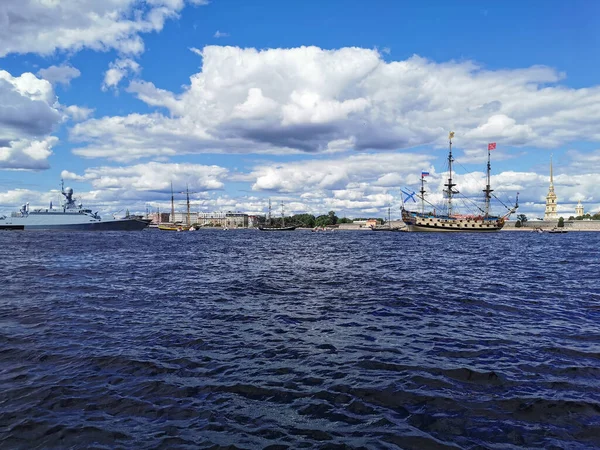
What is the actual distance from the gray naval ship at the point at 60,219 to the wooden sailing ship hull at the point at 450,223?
117 meters

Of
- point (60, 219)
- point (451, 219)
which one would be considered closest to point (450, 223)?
point (451, 219)

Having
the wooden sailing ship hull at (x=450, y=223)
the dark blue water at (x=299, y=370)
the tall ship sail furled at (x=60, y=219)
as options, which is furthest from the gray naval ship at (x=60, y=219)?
A: the dark blue water at (x=299, y=370)

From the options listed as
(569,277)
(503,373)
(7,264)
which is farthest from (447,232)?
(503,373)

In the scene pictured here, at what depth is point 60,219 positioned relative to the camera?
156m

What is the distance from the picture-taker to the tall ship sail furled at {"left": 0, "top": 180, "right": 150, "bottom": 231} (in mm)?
155250

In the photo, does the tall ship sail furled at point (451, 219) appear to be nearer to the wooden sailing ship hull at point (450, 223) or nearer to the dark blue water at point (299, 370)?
the wooden sailing ship hull at point (450, 223)

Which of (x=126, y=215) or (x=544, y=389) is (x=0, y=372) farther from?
(x=126, y=215)

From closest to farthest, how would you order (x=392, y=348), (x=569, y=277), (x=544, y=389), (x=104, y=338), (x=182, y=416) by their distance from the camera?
(x=182, y=416) < (x=544, y=389) < (x=392, y=348) < (x=104, y=338) < (x=569, y=277)

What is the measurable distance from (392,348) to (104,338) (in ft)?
29.3

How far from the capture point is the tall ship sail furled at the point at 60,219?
15525cm

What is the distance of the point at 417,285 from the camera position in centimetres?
2408

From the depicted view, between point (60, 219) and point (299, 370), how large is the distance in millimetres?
170935

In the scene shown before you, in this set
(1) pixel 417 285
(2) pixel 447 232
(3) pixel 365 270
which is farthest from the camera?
(2) pixel 447 232

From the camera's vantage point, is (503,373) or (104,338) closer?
(503,373)
